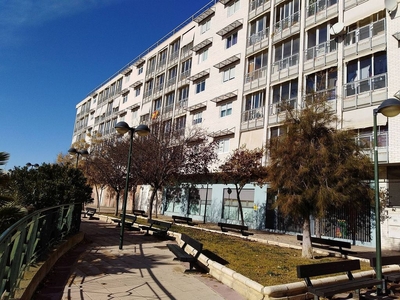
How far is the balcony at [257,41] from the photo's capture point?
25.1m

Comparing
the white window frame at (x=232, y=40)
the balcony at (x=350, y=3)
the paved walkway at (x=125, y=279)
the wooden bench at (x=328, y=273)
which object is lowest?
the paved walkway at (x=125, y=279)

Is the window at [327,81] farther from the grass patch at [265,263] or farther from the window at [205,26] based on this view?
the window at [205,26]

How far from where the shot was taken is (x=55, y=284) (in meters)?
6.32

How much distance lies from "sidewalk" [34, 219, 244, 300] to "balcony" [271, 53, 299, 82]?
16.5 meters

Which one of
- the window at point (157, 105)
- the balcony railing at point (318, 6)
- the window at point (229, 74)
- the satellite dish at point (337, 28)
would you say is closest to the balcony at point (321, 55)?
A: the satellite dish at point (337, 28)

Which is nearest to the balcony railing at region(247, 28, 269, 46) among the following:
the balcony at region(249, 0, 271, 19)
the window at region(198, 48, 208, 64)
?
the balcony at region(249, 0, 271, 19)

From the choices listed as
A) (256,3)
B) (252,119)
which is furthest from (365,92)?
(256,3)

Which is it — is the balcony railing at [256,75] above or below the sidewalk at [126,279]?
above

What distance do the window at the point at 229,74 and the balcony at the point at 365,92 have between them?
1102cm

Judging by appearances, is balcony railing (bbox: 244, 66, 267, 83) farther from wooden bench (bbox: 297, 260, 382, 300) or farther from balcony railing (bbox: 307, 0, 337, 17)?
wooden bench (bbox: 297, 260, 382, 300)

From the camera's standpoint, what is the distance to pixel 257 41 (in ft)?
84.8

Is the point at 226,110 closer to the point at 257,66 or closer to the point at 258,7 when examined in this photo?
the point at 257,66

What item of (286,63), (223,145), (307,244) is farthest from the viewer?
(223,145)

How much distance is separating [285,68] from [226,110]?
6593 millimetres
